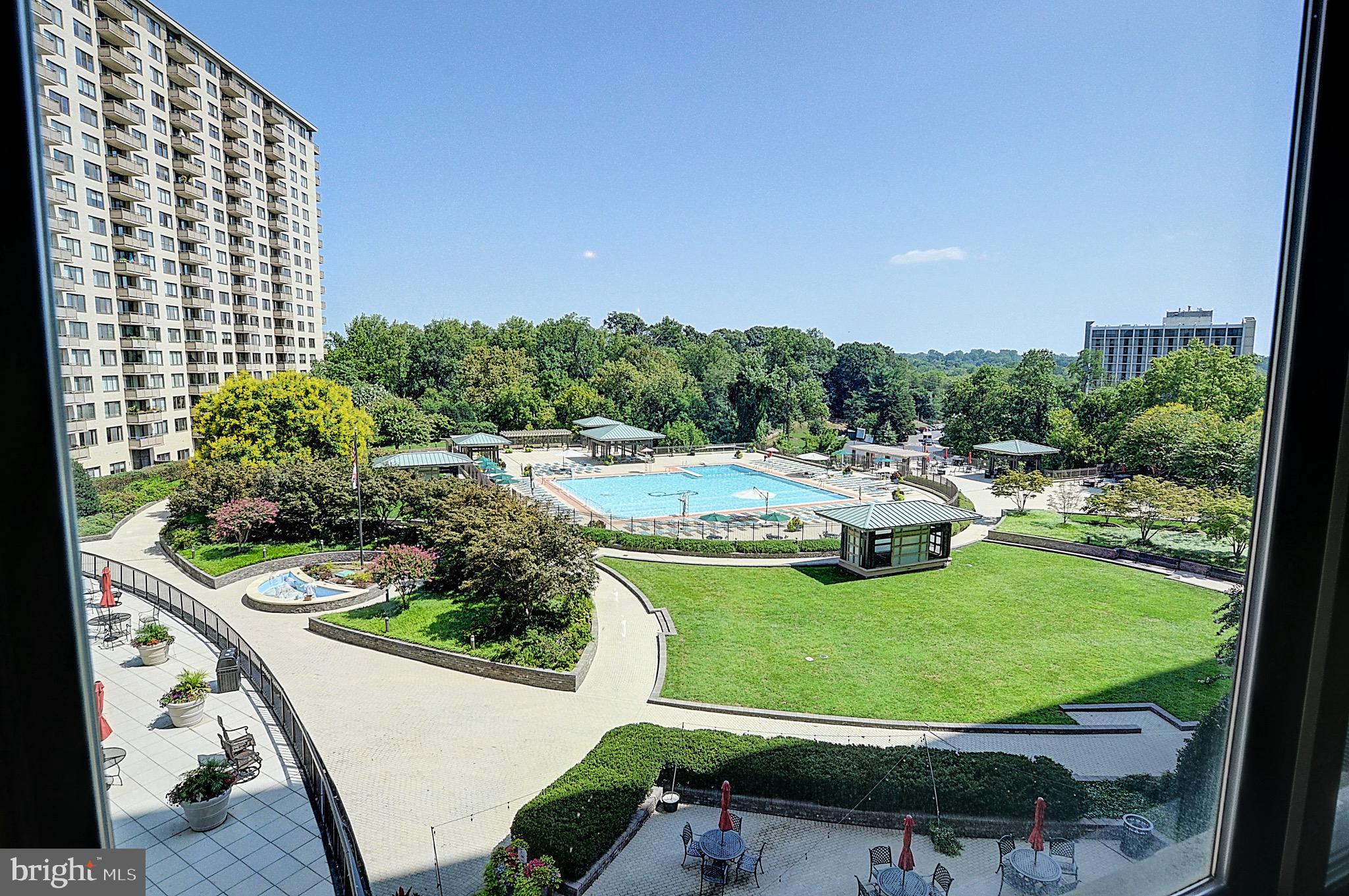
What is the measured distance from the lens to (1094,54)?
2.11 meters

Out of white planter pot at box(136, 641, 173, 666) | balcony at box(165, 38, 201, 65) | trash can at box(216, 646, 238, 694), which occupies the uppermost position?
balcony at box(165, 38, 201, 65)

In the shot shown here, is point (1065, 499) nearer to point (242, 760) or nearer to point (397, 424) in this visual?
point (242, 760)

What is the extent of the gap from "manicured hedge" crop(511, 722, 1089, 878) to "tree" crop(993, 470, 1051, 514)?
536 inches

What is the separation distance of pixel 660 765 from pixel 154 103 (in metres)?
5.90

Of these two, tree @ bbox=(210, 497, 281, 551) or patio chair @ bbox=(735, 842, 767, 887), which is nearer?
patio chair @ bbox=(735, 842, 767, 887)

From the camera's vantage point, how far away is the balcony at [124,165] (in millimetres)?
1825

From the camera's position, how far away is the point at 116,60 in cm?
207

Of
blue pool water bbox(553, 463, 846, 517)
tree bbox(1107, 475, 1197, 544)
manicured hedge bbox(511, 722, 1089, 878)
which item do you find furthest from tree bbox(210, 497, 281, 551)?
tree bbox(1107, 475, 1197, 544)

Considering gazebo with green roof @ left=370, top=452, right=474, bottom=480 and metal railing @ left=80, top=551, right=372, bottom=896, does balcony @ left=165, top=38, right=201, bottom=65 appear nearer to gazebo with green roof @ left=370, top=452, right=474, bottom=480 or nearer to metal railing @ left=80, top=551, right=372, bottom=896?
metal railing @ left=80, top=551, right=372, bottom=896

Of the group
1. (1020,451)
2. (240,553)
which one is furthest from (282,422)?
(1020,451)

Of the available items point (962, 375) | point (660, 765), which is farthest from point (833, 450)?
point (660, 765)

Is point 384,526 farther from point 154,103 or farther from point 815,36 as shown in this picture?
point 815,36

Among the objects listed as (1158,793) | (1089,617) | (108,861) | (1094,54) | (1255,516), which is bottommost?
(1089,617)

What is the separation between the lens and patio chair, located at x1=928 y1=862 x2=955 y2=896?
15.1 feet
